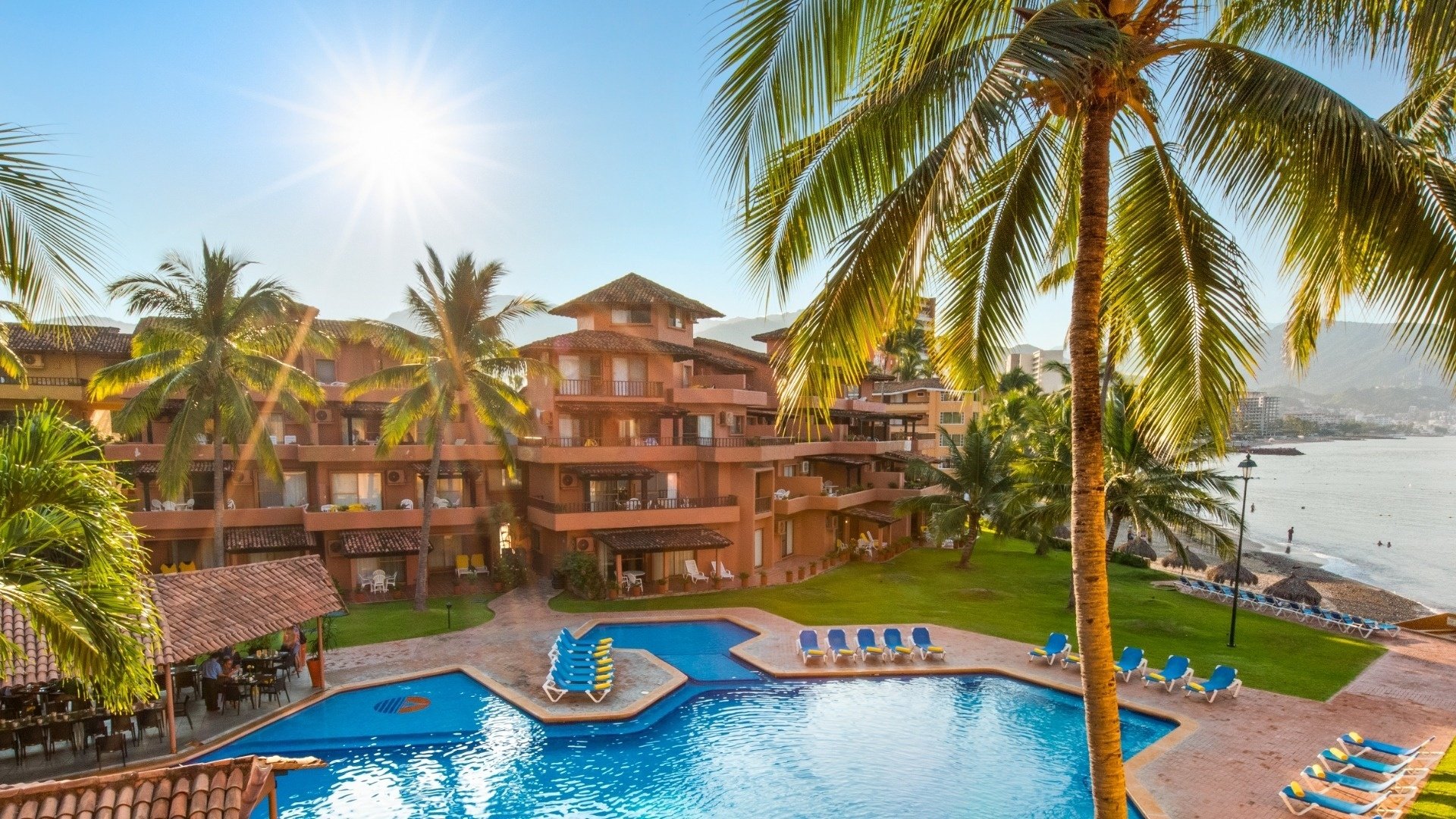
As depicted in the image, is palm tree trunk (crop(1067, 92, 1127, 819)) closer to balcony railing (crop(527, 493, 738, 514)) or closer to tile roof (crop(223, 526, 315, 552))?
balcony railing (crop(527, 493, 738, 514))

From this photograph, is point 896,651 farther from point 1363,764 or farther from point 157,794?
point 157,794

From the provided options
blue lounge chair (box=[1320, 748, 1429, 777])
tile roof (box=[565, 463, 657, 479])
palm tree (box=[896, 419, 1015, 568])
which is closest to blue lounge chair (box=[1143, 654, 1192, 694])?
blue lounge chair (box=[1320, 748, 1429, 777])

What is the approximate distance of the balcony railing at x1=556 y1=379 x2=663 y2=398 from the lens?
29578 mm

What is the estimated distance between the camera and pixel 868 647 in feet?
63.3

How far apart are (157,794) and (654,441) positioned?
921 inches

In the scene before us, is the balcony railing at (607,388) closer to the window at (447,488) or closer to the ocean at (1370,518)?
the window at (447,488)

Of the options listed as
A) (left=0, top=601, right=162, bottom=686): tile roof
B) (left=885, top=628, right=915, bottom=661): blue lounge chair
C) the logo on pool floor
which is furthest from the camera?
(left=885, top=628, right=915, bottom=661): blue lounge chair

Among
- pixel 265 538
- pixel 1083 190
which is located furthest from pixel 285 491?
pixel 1083 190

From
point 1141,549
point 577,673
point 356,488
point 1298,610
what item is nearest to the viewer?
point 577,673

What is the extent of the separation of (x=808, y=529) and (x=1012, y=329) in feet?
92.4

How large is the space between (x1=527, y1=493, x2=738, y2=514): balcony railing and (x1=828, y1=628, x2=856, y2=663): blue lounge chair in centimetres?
899

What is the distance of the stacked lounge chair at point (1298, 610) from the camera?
75.0 ft

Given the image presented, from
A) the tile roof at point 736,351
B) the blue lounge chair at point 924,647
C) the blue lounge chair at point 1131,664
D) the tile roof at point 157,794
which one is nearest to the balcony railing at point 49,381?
Answer: the tile roof at point 736,351

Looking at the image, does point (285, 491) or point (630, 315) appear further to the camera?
point (630, 315)
